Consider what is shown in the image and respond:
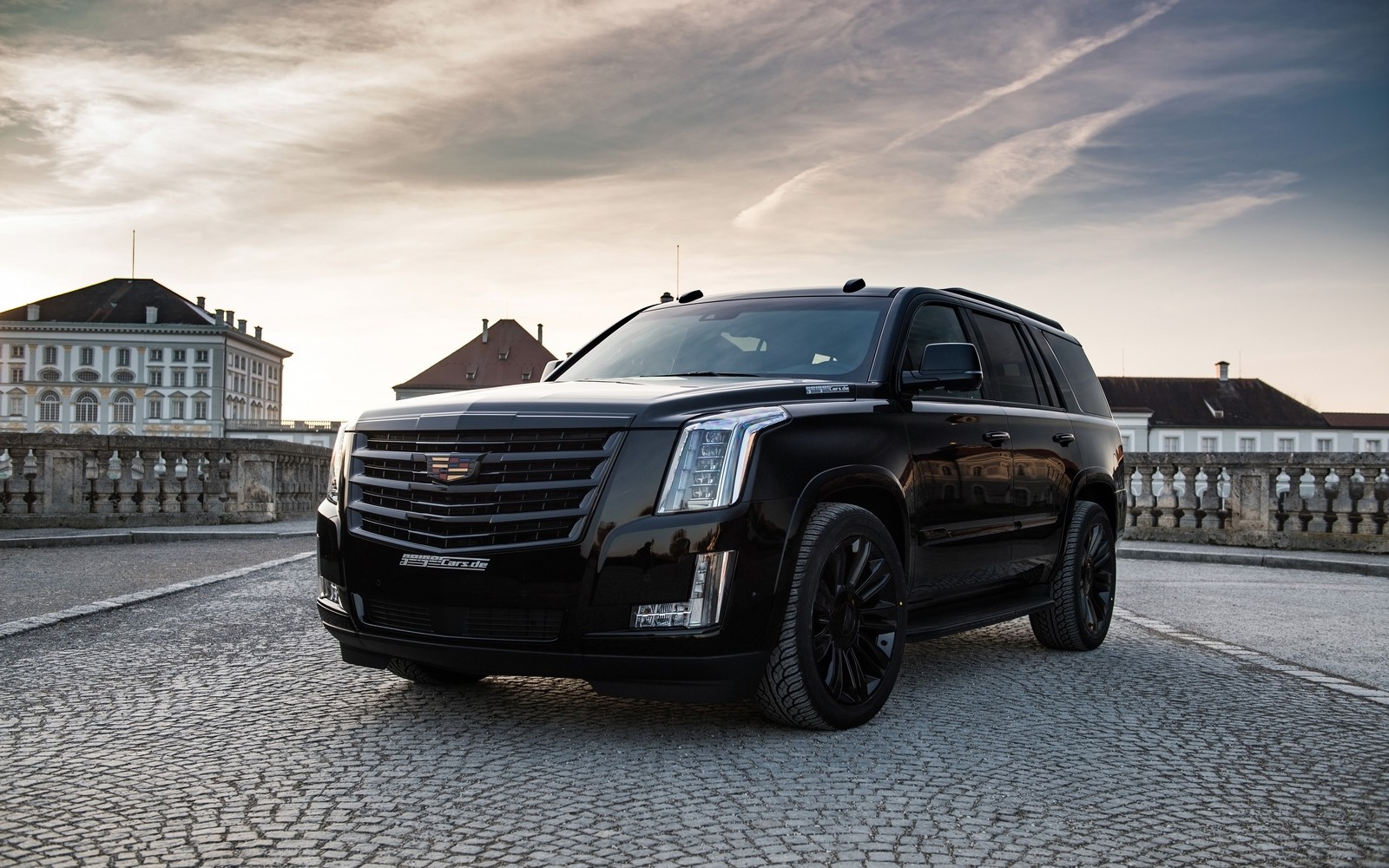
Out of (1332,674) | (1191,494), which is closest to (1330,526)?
(1191,494)

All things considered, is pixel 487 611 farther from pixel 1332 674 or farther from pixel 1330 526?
pixel 1330 526

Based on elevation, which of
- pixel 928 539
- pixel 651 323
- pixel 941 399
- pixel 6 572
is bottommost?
pixel 6 572

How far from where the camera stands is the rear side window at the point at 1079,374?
8.02m

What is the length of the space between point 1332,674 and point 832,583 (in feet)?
11.0

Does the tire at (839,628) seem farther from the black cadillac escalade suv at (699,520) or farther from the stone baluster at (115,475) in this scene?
the stone baluster at (115,475)

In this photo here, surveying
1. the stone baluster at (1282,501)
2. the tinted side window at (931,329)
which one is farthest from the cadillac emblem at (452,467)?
the stone baluster at (1282,501)

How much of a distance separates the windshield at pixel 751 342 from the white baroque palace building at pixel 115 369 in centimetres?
13225

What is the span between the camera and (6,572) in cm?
1188

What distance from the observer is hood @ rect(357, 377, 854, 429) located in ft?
15.4

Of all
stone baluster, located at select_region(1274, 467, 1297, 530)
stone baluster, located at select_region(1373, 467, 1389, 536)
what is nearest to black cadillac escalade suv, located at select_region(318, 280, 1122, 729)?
stone baluster, located at select_region(1373, 467, 1389, 536)

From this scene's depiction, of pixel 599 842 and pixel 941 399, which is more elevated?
pixel 941 399

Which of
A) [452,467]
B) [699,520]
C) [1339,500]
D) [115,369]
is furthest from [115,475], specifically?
[115,369]

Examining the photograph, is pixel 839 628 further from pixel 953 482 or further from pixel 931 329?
pixel 931 329

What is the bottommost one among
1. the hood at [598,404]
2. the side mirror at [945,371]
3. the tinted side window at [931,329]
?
the hood at [598,404]
